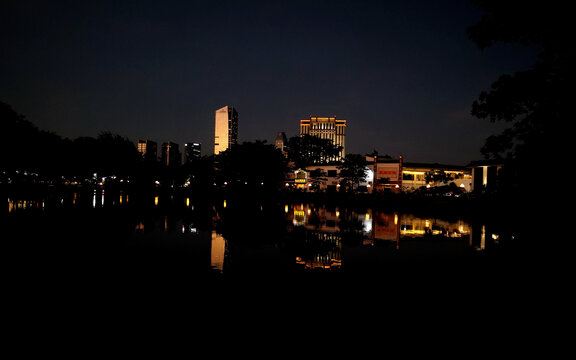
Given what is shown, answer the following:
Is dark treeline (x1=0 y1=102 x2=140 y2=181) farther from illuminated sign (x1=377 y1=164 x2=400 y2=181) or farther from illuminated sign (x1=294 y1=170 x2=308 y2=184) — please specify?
illuminated sign (x1=377 y1=164 x2=400 y2=181)

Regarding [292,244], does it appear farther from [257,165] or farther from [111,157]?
[111,157]

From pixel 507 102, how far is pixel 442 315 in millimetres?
6482

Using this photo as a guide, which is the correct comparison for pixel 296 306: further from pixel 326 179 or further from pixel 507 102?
pixel 326 179

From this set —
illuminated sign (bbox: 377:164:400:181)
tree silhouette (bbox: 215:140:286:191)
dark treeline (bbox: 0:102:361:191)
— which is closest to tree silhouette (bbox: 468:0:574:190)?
illuminated sign (bbox: 377:164:400:181)

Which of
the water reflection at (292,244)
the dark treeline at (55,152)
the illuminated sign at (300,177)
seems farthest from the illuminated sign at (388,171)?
the dark treeline at (55,152)

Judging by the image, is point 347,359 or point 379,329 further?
point 379,329

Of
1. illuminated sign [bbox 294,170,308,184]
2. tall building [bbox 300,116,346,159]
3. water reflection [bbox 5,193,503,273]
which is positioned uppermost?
tall building [bbox 300,116,346,159]

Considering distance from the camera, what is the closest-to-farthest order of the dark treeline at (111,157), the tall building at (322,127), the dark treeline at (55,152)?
the dark treeline at (55,152)
the dark treeline at (111,157)
the tall building at (322,127)

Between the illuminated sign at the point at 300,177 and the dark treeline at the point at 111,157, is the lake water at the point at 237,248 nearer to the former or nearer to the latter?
the dark treeline at the point at 111,157

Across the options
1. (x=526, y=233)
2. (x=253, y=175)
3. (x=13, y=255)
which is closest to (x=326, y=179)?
(x=253, y=175)

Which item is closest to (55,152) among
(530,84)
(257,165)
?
(257,165)

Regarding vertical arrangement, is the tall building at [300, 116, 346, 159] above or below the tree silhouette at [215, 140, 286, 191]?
above

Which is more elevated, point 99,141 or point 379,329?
point 99,141

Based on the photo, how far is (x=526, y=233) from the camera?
15422 mm
